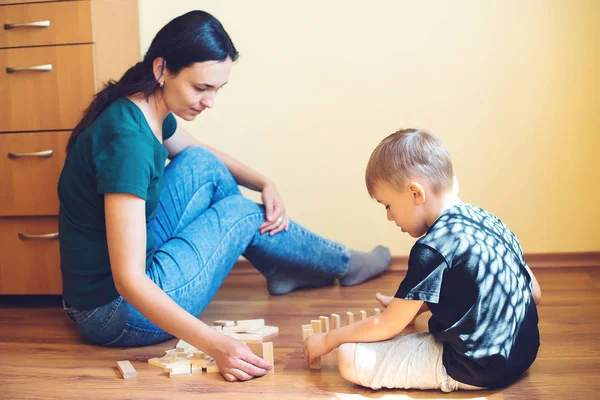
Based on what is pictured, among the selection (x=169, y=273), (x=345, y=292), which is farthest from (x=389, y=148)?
(x=345, y=292)

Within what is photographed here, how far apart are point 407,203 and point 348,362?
0.32m

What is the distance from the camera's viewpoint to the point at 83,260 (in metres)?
1.51

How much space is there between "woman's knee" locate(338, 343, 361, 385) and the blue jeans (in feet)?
1.51

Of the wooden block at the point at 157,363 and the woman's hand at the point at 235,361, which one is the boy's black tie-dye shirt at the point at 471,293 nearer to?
the woman's hand at the point at 235,361

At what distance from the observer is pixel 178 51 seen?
140 cm

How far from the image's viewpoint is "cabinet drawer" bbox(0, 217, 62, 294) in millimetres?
2006

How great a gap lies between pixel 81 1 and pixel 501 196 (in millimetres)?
1458

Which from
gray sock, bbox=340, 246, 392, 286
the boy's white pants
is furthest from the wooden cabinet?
the boy's white pants

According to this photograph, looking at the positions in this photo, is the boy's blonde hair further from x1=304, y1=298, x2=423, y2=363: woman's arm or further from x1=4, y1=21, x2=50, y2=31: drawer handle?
x1=4, y1=21, x2=50, y2=31: drawer handle

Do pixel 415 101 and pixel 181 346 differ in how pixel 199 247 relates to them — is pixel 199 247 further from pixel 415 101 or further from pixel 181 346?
pixel 415 101

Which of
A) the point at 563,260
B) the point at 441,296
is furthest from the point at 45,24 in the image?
the point at 563,260

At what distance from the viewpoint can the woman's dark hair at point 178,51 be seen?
141 centimetres

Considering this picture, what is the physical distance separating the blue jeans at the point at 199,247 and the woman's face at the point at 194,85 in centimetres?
33

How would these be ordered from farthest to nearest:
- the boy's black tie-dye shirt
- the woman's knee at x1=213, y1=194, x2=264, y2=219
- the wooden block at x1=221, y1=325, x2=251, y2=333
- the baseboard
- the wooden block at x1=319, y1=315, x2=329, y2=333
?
the baseboard → the woman's knee at x1=213, y1=194, x2=264, y2=219 → the wooden block at x1=221, y1=325, x2=251, y2=333 → the wooden block at x1=319, y1=315, x2=329, y2=333 → the boy's black tie-dye shirt
